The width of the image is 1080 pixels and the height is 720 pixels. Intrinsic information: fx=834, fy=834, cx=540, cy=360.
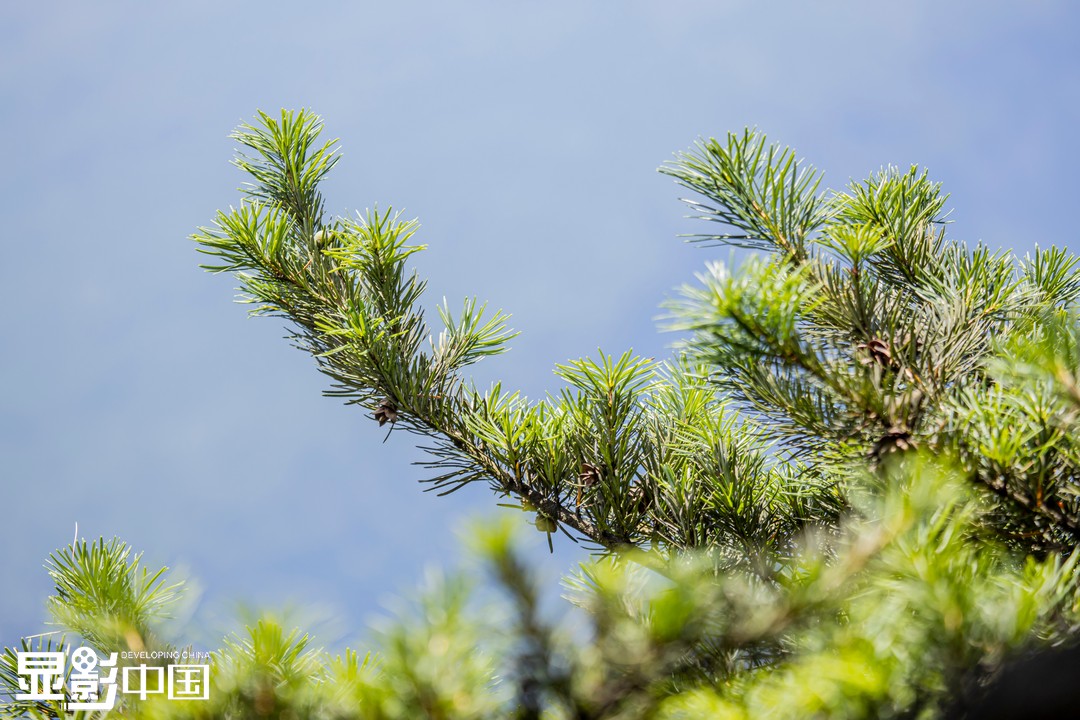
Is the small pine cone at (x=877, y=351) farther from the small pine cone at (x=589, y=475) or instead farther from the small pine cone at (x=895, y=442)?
the small pine cone at (x=589, y=475)

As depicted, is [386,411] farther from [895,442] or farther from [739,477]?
[895,442]

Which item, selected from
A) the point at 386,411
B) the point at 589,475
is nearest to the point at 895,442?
the point at 589,475

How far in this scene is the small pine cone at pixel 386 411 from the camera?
1.55 meters

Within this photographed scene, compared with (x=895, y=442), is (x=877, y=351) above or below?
above

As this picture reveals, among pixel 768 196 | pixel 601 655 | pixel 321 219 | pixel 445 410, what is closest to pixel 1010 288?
pixel 768 196

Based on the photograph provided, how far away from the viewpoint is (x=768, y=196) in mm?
1445

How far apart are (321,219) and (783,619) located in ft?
4.39

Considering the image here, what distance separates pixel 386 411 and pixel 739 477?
0.65 meters
